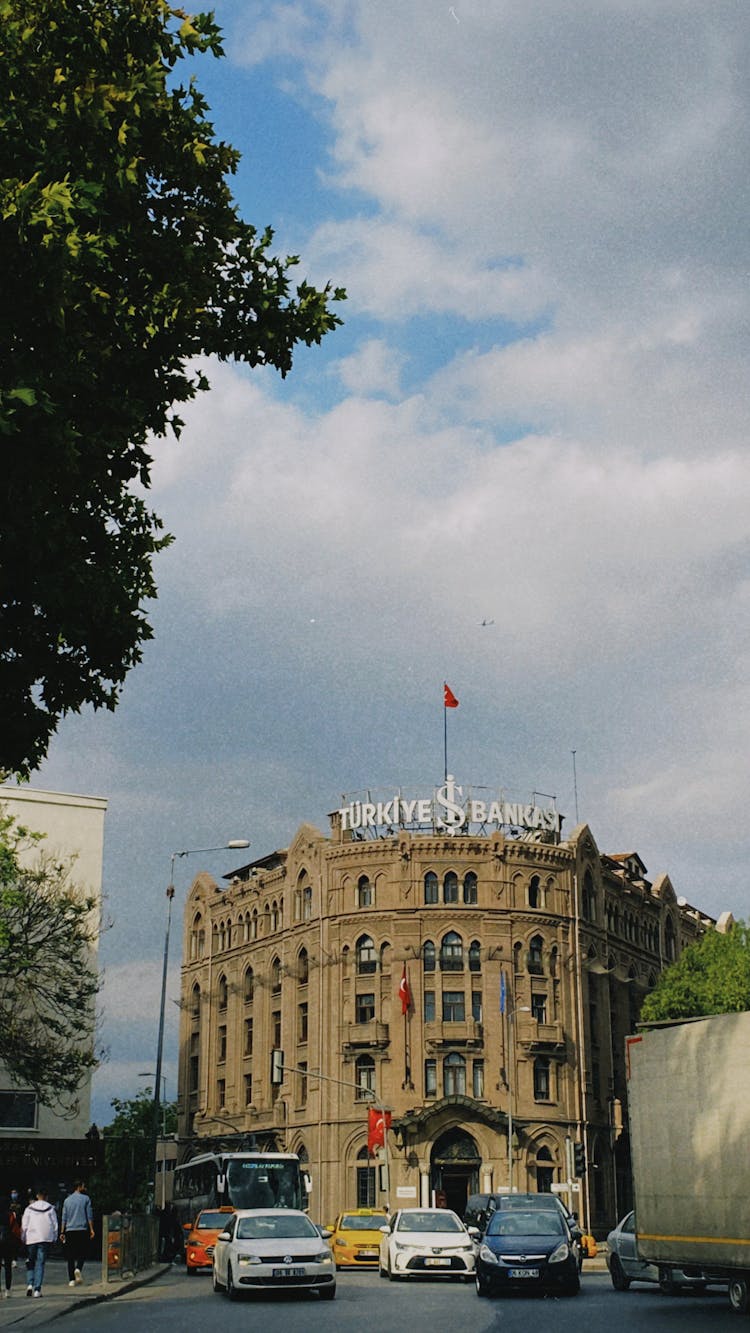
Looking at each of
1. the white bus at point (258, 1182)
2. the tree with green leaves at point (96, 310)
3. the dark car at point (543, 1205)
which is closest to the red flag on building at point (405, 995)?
the white bus at point (258, 1182)

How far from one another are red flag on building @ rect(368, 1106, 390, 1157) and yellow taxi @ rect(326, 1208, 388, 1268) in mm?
25462

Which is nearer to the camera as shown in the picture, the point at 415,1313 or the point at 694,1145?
the point at 694,1145

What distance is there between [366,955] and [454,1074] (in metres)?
6.84

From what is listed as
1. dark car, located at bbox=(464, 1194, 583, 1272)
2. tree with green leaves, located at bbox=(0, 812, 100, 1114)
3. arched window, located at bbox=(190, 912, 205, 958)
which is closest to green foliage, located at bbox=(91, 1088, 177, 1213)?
arched window, located at bbox=(190, 912, 205, 958)

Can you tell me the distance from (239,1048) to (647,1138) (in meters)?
61.8

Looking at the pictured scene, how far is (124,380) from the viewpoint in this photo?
1265 cm

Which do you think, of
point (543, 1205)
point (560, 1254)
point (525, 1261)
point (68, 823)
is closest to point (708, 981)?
point (68, 823)

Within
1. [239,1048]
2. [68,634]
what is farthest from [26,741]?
[239,1048]

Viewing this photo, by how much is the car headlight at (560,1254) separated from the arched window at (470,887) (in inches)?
1844

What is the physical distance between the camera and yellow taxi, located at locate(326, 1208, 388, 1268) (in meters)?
36.5

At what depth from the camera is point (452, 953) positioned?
69.4 m

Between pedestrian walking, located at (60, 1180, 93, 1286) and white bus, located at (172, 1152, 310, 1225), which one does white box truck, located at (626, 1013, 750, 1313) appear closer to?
pedestrian walking, located at (60, 1180, 93, 1286)

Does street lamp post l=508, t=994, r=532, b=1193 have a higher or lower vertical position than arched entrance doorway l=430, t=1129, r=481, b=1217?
higher

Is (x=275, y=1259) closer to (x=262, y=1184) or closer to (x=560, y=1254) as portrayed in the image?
(x=560, y=1254)
